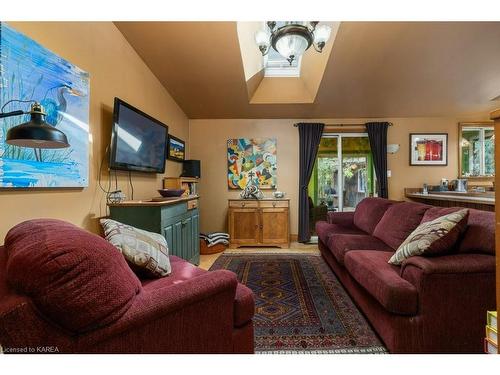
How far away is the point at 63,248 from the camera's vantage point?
2.43 ft

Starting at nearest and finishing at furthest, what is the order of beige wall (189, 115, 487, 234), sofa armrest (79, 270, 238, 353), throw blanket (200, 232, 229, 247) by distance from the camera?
1. sofa armrest (79, 270, 238, 353)
2. throw blanket (200, 232, 229, 247)
3. beige wall (189, 115, 487, 234)

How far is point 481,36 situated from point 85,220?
4188mm

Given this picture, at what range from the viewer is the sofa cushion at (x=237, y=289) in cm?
120

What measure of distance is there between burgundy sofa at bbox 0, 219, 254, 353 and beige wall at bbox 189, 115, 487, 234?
3.61 m

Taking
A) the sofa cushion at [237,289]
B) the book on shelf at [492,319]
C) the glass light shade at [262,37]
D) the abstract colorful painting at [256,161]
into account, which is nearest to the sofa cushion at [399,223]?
the book on shelf at [492,319]

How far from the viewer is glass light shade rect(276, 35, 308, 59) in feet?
6.79

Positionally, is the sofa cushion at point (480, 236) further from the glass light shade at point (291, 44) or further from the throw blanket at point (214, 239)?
the throw blanket at point (214, 239)

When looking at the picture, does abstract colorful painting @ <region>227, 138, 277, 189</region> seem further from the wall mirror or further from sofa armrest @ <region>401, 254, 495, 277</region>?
the wall mirror

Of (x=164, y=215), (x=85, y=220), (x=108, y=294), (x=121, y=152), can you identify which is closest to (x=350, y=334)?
(x=108, y=294)

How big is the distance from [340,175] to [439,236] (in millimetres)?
3416

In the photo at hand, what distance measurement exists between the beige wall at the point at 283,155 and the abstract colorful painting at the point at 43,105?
2.93 m

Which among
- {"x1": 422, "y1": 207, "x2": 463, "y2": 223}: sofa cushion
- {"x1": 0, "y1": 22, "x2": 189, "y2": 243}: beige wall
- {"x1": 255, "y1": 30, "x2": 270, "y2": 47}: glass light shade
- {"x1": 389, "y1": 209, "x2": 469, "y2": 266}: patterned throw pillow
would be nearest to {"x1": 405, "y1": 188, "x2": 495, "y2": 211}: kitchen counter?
{"x1": 422, "y1": 207, "x2": 463, "y2": 223}: sofa cushion

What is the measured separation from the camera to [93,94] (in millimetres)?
1904

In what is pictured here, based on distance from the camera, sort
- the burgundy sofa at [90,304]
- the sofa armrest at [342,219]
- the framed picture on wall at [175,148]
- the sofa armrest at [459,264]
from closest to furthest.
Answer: the burgundy sofa at [90,304] → the sofa armrest at [459,264] → the sofa armrest at [342,219] → the framed picture on wall at [175,148]
